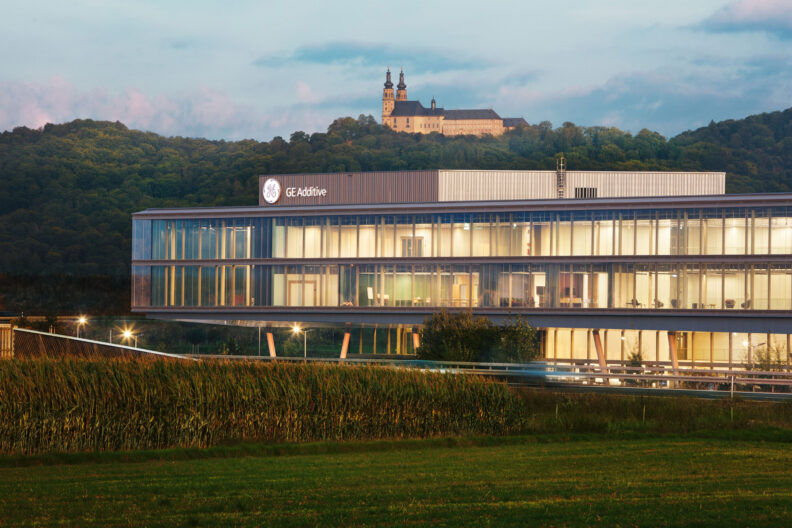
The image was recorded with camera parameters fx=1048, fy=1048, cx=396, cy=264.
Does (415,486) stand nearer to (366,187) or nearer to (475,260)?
(475,260)

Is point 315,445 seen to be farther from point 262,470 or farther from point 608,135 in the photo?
point 608,135

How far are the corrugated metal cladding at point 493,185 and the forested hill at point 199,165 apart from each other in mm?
47709

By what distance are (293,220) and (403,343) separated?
43.1 ft

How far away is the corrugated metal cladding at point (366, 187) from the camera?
8612 cm

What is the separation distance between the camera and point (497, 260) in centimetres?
7744

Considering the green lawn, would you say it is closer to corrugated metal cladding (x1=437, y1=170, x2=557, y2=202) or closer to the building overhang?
the building overhang

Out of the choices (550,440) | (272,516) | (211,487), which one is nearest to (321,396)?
(550,440)

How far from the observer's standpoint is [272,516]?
19.0 metres

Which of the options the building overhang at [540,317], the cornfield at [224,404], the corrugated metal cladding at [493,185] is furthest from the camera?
the corrugated metal cladding at [493,185]

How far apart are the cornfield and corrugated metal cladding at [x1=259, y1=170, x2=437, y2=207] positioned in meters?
51.2

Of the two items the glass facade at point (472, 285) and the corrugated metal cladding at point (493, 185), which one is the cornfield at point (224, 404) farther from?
the corrugated metal cladding at point (493, 185)

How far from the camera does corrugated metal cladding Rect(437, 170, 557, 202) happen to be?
8631 cm

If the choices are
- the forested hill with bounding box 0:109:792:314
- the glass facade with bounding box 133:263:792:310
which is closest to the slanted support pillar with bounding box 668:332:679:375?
the glass facade with bounding box 133:263:792:310

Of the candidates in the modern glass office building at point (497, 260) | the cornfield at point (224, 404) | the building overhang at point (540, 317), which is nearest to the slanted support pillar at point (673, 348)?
the modern glass office building at point (497, 260)
